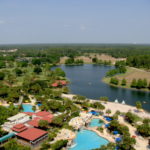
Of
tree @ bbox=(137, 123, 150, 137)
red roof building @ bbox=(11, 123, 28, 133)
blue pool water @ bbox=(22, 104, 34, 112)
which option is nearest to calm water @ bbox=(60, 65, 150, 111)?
tree @ bbox=(137, 123, 150, 137)

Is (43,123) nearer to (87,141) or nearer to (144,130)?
(87,141)

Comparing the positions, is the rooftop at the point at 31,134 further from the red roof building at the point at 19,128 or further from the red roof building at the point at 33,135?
the red roof building at the point at 19,128

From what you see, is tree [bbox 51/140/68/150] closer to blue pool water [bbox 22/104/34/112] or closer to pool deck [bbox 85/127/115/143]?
pool deck [bbox 85/127/115/143]

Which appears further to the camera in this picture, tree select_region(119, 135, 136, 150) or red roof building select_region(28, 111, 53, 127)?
red roof building select_region(28, 111, 53, 127)

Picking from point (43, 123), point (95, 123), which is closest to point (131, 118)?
point (95, 123)

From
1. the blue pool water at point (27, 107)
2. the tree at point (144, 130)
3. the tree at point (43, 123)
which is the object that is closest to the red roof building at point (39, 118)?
the tree at point (43, 123)

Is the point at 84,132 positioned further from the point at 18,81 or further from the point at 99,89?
the point at 18,81

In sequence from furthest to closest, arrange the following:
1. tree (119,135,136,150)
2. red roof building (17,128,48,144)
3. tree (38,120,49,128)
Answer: tree (38,120,49,128), red roof building (17,128,48,144), tree (119,135,136,150)
